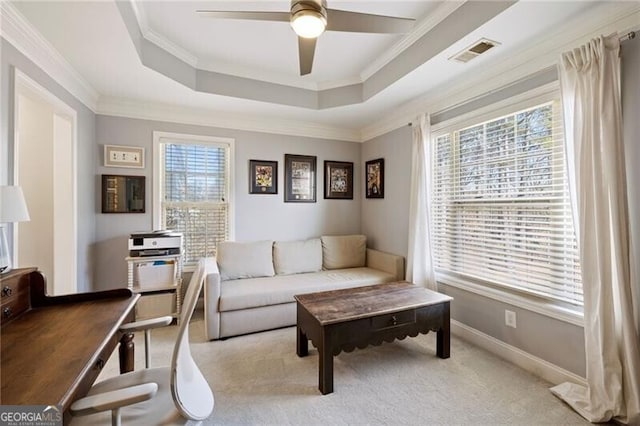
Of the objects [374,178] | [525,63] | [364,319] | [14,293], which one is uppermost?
[525,63]

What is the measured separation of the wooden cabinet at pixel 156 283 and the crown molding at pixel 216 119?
1.66m

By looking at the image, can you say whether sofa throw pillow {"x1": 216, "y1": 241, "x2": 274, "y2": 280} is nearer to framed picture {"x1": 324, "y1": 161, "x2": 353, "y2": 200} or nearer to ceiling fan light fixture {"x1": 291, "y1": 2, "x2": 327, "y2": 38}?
framed picture {"x1": 324, "y1": 161, "x2": 353, "y2": 200}

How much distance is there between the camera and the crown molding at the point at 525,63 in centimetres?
169

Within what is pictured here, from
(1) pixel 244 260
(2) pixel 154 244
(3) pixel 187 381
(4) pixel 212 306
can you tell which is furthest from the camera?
(1) pixel 244 260

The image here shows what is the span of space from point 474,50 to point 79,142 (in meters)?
3.63

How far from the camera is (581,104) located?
1791mm

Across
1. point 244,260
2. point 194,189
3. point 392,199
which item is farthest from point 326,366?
point 194,189

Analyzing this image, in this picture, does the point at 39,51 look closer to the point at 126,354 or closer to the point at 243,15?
the point at 243,15

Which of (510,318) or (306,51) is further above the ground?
(306,51)

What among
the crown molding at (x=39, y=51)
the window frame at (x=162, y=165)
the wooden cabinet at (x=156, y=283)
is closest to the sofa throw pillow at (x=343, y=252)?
the window frame at (x=162, y=165)

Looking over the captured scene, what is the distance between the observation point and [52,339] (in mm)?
1182

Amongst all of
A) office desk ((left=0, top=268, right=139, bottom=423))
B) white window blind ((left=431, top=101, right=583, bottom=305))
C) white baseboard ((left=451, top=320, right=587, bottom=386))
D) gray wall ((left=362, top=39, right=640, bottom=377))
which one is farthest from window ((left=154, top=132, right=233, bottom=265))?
white baseboard ((left=451, top=320, right=587, bottom=386))

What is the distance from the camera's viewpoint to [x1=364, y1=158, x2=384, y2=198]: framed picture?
394cm

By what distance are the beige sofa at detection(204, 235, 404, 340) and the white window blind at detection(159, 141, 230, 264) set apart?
0.43 m
